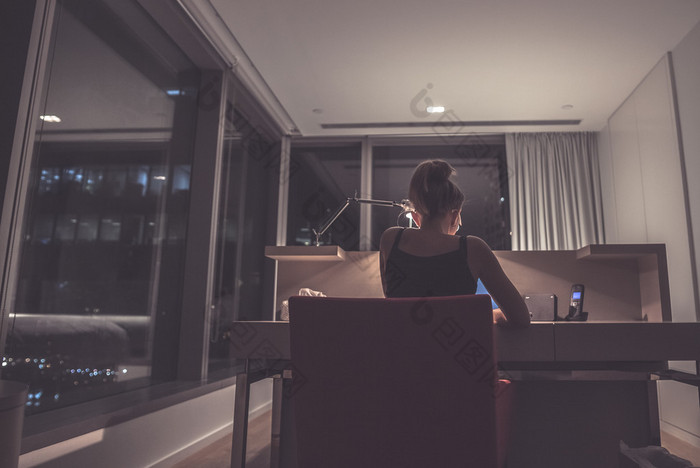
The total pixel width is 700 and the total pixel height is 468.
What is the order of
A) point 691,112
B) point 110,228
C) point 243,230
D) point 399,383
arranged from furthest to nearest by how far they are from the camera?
1. point 243,230
2. point 691,112
3. point 110,228
4. point 399,383

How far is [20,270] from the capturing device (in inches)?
68.7

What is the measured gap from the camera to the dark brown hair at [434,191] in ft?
4.55

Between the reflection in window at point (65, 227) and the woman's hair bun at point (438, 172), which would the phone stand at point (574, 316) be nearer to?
the woman's hair bun at point (438, 172)

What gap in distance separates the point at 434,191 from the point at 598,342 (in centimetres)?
65

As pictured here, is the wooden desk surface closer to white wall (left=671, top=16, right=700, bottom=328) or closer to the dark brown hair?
the dark brown hair

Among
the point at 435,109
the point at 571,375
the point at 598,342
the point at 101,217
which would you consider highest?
the point at 435,109

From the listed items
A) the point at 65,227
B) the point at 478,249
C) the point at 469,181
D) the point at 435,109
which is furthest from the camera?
the point at 469,181

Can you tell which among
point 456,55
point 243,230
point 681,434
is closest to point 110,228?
point 243,230

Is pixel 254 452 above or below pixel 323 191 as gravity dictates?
below

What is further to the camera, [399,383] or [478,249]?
[478,249]

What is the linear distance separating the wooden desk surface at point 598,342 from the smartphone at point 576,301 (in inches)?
28.6

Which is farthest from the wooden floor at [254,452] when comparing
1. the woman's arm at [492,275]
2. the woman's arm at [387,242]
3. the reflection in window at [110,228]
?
the woman's arm at [492,275]

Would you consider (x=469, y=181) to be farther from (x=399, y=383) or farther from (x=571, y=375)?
(x=399, y=383)

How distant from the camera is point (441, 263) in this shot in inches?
→ 49.1
